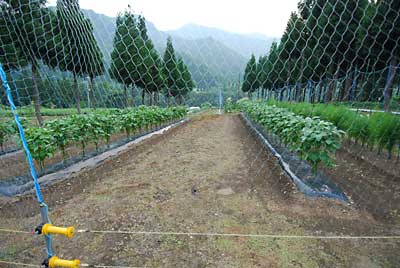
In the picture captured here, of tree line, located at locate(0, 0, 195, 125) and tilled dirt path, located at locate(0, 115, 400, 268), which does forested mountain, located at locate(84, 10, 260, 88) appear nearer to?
tree line, located at locate(0, 0, 195, 125)

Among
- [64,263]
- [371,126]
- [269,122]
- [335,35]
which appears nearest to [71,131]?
[64,263]

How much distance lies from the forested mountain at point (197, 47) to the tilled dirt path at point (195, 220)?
1477 mm

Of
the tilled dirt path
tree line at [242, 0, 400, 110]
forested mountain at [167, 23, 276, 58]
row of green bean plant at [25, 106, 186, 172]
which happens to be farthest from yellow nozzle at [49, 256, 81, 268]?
row of green bean plant at [25, 106, 186, 172]

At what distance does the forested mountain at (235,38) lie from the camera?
3.03m

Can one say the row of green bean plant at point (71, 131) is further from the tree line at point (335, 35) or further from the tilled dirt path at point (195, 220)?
the tree line at point (335, 35)

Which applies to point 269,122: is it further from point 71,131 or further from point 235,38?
point 71,131

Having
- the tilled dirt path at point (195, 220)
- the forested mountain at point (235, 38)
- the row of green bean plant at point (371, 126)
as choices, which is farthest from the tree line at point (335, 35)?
the tilled dirt path at point (195, 220)

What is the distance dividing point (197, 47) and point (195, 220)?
6.25 feet

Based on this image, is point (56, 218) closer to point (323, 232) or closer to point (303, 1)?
point (323, 232)

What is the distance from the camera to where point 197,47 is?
2.58 meters

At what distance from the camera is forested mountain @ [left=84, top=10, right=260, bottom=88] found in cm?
238

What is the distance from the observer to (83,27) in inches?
106

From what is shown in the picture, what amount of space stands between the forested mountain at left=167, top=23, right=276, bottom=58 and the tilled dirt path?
1945 mm

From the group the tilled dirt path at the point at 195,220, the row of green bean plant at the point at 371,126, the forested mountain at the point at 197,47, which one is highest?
the forested mountain at the point at 197,47
